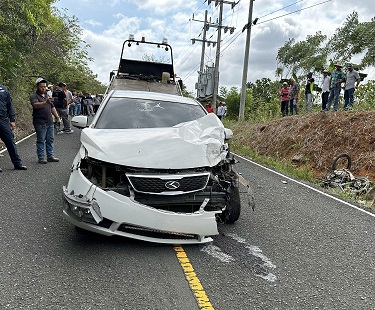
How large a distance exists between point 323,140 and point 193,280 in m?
9.55

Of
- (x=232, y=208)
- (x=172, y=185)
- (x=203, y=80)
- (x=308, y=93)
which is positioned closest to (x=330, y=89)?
(x=308, y=93)

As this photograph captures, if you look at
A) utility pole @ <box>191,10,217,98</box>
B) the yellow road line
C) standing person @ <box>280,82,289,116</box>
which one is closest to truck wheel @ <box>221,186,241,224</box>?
the yellow road line

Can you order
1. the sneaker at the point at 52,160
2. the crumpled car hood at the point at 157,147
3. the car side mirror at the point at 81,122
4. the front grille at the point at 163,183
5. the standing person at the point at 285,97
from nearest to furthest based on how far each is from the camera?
the front grille at the point at 163,183 < the crumpled car hood at the point at 157,147 < the car side mirror at the point at 81,122 < the sneaker at the point at 52,160 < the standing person at the point at 285,97

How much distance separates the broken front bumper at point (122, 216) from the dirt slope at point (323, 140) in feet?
24.1

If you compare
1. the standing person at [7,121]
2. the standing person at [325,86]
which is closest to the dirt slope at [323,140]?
the standing person at [325,86]

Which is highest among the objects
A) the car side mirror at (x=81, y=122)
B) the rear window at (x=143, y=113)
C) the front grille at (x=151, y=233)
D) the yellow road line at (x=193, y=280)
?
the rear window at (x=143, y=113)

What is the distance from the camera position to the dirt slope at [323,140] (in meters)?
10.4

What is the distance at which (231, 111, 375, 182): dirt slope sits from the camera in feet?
34.0

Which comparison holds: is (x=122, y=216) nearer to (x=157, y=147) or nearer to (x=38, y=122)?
(x=157, y=147)

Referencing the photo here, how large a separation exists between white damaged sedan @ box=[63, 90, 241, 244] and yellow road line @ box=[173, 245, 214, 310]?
148 millimetres

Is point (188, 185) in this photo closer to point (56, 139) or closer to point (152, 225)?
point (152, 225)

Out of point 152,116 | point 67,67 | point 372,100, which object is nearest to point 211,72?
point 67,67

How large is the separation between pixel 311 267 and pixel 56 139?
33.1 ft

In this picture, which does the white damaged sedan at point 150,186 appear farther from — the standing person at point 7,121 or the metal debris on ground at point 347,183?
the metal debris on ground at point 347,183
